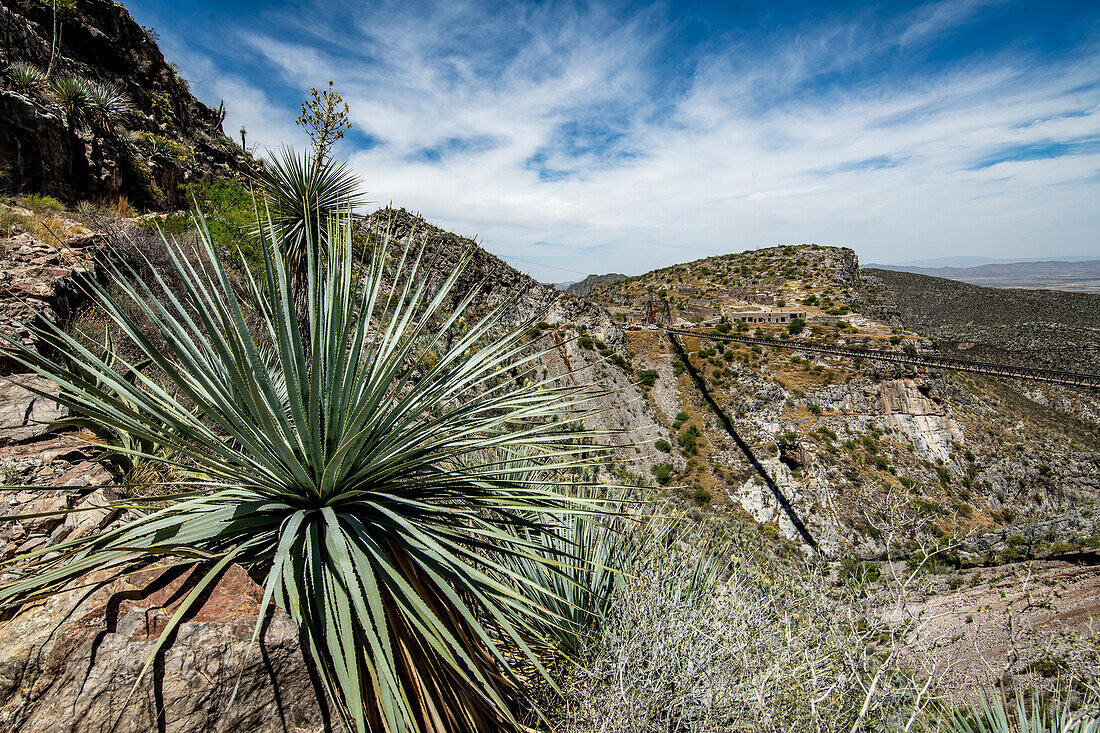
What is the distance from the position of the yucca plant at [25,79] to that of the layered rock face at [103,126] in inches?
7.1

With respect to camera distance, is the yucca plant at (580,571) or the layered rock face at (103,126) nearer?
the yucca plant at (580,571)

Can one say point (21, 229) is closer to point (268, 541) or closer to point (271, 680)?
point (268, 541)

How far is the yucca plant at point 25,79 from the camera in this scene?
869cm

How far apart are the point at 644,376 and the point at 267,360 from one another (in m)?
26.5

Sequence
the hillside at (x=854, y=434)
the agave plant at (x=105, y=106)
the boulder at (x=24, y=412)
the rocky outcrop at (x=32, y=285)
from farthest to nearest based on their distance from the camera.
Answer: the hillside at (x=854, y=434) < the agave plant at (x=105, y=106) < the rocky outcrop at (x=32, y=285) < the boulder at (x=24, y=412)

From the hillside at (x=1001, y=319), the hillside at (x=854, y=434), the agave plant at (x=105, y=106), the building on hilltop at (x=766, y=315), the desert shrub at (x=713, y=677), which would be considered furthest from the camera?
the building on hilltop at (x=766, y=315)

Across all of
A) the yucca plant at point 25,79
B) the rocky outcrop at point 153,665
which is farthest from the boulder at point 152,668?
the yucca plant at point 25,79

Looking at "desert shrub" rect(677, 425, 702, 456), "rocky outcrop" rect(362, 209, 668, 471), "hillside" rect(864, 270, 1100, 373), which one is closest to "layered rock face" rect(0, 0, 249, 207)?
"rocky outcrop" rect(362, 209, 668, 471)

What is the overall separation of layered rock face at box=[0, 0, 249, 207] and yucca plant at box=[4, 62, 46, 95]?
180mm

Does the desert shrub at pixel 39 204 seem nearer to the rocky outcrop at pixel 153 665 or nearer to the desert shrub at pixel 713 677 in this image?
the rocky outcrop at pixel 153 665

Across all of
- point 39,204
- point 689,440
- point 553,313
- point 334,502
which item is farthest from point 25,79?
point 689,440

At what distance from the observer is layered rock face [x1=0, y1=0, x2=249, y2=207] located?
8.74 meters

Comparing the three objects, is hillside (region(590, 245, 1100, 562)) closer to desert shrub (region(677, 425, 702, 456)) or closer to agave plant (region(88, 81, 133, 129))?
desert shrub (region(677, 425, 702, 456))

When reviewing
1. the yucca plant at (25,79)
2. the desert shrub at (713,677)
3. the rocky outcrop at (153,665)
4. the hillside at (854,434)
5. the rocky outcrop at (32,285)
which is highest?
the yucca plant at (25,79)
